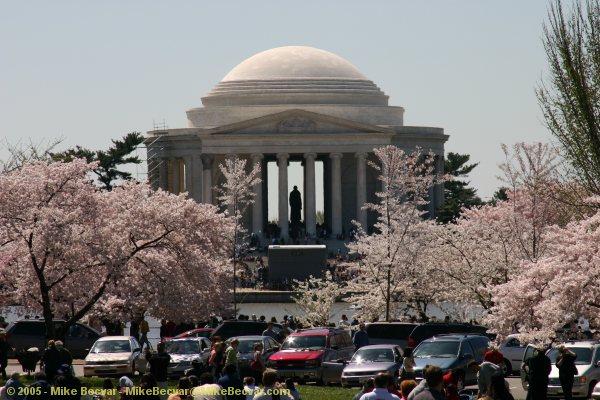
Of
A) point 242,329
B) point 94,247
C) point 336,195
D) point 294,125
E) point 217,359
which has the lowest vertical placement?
point 217,359

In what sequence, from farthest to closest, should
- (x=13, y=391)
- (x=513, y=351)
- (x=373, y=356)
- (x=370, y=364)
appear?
(x=513, y=351), (x=373, y=356), (x=370, y=364), (x=13, y=391)

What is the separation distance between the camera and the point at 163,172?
163 m

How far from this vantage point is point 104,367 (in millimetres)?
54938

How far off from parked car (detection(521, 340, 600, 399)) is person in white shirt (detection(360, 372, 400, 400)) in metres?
14.0

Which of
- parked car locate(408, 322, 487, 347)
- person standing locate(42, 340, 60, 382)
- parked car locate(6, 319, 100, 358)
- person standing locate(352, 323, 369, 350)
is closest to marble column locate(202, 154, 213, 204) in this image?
parked car locate(6, 319, 100, 358)

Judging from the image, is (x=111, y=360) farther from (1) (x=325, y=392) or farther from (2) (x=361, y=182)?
(2) (x=361, y=182)

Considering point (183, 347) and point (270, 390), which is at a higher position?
point (183, 347)

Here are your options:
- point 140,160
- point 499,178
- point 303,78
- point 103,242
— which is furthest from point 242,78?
point 103,242

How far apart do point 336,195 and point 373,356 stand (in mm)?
105245

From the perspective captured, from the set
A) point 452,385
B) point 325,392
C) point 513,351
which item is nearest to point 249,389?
point 452,385

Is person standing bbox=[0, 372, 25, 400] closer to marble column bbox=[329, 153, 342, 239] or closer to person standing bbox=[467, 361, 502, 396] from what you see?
person standing bbox=[467, 361, 502, 396]

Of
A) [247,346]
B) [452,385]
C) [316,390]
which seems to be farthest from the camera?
[247,346]

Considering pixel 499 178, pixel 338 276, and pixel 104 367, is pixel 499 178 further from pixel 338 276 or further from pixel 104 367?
pixel 338 276

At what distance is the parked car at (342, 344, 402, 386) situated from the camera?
50.9m
